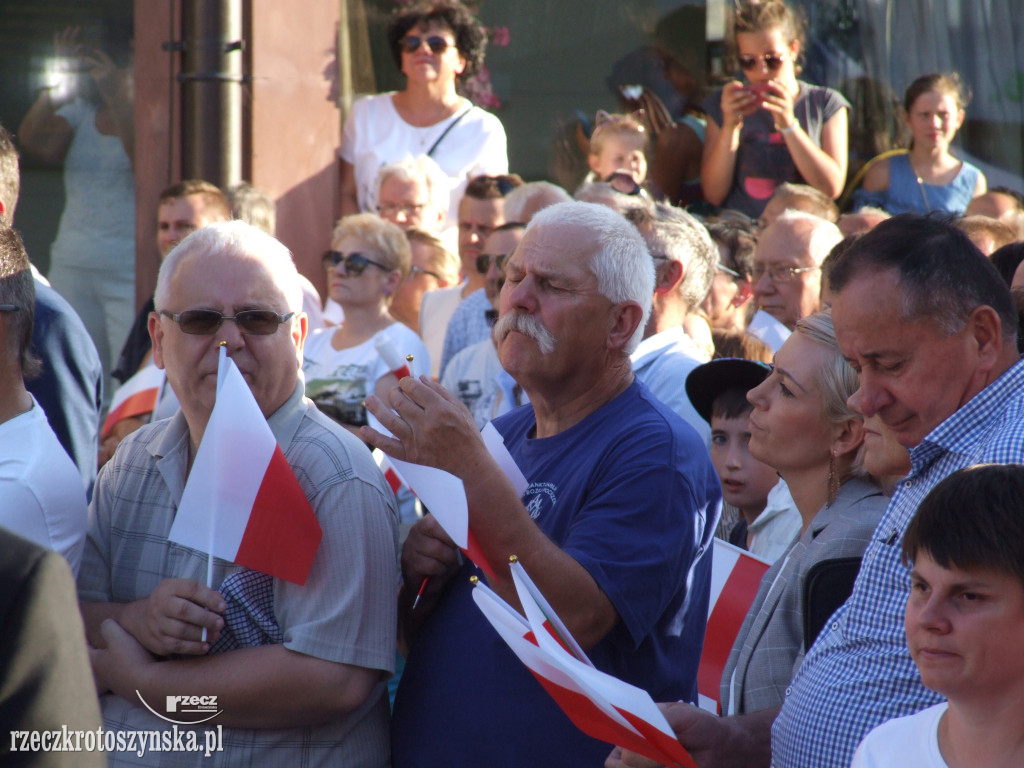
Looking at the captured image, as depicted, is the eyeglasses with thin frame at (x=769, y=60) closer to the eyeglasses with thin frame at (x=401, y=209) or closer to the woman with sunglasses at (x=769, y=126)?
the woman with sunglasses at (x=769, y=126)

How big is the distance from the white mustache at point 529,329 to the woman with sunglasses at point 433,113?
473 cm

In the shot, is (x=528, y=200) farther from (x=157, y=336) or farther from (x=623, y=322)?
(x=157, y=336)

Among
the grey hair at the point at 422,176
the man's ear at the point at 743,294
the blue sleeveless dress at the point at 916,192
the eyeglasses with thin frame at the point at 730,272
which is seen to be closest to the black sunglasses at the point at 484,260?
the eyeglasses with thin frame at the point at 730,272

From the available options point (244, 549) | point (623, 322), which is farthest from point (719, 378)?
point (244, 549)

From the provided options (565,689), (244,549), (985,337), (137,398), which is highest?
(985,337)

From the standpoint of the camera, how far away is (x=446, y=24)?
759 cm

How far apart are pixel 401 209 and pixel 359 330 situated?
1.65 metres

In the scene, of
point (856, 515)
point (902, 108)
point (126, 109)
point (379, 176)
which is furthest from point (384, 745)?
point (902, 108)

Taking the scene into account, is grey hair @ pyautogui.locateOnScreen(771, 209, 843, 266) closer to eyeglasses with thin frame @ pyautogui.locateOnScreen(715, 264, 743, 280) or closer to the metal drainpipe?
eyeglasses with thin frame @ pyautogui.locateOnScreen(715, 264, 743, 280)

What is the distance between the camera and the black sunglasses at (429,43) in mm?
7520

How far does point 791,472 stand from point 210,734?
1516 mm

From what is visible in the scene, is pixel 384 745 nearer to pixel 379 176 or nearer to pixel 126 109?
pixel 379 176

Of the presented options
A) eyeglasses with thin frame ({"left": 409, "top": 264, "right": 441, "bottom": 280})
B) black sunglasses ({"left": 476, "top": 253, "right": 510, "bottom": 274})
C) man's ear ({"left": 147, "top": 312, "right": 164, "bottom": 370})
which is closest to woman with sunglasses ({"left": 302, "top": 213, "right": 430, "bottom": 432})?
black sunglasses ({"left": 476, "top": 253, "right": 510, "bottom": 274})

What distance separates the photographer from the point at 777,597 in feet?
8.95
